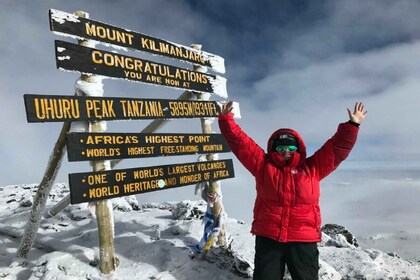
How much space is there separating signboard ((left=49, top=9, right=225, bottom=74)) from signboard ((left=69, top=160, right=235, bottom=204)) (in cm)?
194

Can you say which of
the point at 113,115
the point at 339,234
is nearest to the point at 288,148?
the point at 113,115

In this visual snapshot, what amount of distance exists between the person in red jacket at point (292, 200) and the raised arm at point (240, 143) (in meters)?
0.07

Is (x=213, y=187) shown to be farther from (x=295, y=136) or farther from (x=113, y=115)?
(x=295, y=136)

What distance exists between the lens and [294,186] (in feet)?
12.8

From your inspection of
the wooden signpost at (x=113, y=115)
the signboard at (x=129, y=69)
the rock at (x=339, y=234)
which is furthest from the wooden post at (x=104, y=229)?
the rock at (x=339, y=234)

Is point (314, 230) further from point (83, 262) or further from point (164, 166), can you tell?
point (83, 262)

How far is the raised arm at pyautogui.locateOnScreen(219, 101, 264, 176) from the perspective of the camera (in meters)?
4.19

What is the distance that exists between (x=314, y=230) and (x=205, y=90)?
3781mm

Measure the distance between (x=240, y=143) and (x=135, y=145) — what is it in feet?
5.92

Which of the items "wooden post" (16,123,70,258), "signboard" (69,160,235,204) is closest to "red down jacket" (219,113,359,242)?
"signboard" (69,160,235,204)

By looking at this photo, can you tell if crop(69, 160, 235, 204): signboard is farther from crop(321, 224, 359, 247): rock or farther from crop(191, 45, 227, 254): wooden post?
crop(321, 224, 359, 247): rock

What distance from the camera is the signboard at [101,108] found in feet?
14.0

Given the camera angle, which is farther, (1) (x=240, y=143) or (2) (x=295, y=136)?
(1) (x=240, y=143)

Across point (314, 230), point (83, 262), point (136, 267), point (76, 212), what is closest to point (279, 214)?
point (314, 230)
